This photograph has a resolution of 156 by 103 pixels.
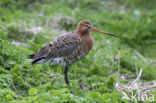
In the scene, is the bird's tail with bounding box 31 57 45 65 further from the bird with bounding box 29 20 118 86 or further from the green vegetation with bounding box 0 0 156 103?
the green vegetation with bounding box 0 0 156 103

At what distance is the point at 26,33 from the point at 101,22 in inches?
121

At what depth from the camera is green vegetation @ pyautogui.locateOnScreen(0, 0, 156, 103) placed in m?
5.52

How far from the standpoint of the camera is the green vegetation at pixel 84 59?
5516 millimetres

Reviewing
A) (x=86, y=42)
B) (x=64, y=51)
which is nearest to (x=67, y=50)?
(x=64, y=51)

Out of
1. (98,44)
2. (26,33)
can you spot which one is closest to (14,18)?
(26,33)

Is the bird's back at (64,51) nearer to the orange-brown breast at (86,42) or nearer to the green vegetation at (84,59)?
the orange-brown breast at (86,42)

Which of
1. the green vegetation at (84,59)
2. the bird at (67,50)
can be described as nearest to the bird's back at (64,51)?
the bird at (67,50)

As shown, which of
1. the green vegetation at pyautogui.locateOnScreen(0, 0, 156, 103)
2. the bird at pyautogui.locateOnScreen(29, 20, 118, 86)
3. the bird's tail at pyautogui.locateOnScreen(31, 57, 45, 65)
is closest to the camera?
the green vegetation at pyautogui.locateOnScreen(0, 0, 156, 103)

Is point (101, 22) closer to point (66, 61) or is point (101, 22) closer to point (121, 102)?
point (66, 61)

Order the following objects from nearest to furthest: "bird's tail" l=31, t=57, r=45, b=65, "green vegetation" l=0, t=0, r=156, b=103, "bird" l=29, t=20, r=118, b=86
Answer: "green vegetation" l=0, t=0, r=156, b=103 < "bird's tail" l=31, t=57, r=45, b=65 < "bird" l=29, t=20, r=118, b=86

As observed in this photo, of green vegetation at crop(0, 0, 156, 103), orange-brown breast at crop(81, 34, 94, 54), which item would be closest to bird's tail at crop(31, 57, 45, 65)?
green vegetation at crop(0, 0, 156, 103)

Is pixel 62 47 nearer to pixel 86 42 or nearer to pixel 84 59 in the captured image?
pixel 86 42

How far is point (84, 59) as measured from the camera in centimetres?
790

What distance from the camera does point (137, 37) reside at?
33.6ft
